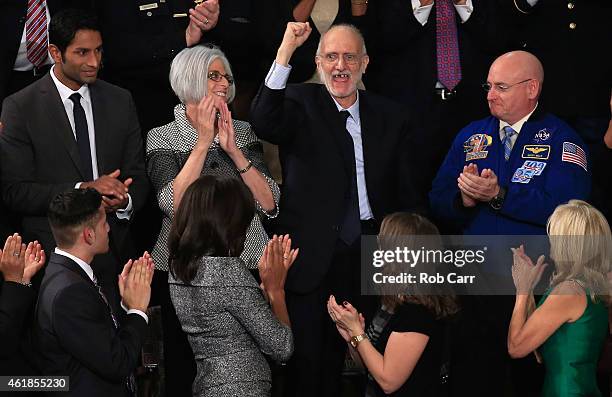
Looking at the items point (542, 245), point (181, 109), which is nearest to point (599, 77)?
point (542, 245)

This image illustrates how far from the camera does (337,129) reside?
5.20 meters

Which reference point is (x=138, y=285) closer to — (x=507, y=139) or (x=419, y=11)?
(x=507, y=139)

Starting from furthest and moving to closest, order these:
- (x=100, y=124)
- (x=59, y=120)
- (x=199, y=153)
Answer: (x=100, y=124)
(x=59, y=120)
(x=199, y=153)

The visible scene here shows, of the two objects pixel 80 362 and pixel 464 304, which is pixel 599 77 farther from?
pixel 80 362

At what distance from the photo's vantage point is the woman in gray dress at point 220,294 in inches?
164

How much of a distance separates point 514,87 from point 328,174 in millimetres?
1062

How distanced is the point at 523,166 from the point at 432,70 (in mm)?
977

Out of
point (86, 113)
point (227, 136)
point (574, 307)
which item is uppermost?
point (86, 113)

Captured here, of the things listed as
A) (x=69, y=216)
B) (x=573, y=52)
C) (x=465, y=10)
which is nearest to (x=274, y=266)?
(x=69, y=216)

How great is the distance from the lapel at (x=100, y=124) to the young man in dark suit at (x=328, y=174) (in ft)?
2.68

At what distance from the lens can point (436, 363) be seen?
4.28 metres

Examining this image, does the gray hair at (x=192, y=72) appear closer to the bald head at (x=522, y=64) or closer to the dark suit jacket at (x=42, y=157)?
the dark suit jacket at (x=42, y=157)

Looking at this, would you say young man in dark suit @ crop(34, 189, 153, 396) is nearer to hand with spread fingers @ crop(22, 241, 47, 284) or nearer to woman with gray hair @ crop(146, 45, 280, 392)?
hand with spread fingers @ crop(22, 241, 47, 284)

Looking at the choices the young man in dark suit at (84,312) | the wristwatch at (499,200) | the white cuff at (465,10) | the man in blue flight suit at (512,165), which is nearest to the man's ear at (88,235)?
the young man in dark suit at (84,312)
